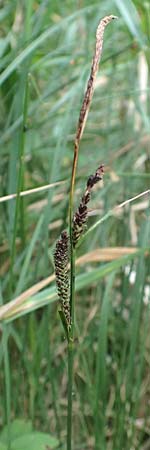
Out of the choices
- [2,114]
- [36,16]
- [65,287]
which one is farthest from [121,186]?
[65,287]

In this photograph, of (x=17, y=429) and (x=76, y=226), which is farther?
(x=17, y=429)

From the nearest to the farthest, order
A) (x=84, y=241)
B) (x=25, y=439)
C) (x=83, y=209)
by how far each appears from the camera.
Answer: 1. (x=83, y=209)
2. (x=25, y=439)
3. (x=84, y=241)

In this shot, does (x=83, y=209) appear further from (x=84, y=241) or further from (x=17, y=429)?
(x=84, y=241)

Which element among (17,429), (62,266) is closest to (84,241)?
(17,429)

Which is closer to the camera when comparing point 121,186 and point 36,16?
point 36,16

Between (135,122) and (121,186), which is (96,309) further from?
(135,122)

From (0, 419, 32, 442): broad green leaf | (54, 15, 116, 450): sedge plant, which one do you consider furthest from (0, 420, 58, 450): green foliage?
(54, 15, 116, 450): sedge plant

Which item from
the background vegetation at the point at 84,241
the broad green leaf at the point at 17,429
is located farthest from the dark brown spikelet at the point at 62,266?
the broad green leaf at the point at 17,429
